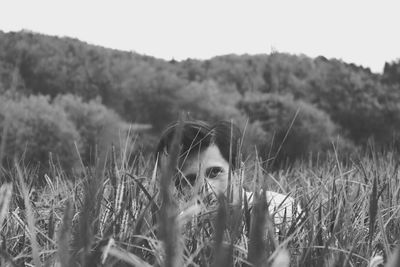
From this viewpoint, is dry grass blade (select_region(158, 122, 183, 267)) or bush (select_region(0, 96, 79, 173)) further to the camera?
bush (select_region(0, 96, 79, 173))

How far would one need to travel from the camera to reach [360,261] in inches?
32.4

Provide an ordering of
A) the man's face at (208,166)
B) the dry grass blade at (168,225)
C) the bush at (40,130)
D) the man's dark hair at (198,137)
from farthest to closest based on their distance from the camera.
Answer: the bush at (40,130)
the man's dark hair at (198,137)
the man's face at (208,166)
the dry grass blade at (168,225)

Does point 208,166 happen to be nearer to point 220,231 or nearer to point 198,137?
point 198,137

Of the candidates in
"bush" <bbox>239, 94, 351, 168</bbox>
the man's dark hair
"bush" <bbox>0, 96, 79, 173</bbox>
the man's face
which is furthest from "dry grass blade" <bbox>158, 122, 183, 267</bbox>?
"bush" <bbox>239, 94, 351, 168</bbox>

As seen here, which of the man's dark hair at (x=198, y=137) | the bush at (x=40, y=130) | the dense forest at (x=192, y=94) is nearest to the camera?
the man's dark hair at (x=198, y=137)

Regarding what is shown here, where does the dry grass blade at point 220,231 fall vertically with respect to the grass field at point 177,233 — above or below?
above

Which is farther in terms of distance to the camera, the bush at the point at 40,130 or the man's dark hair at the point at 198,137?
the bush at the point at 40,130

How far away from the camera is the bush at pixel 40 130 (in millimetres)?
9625

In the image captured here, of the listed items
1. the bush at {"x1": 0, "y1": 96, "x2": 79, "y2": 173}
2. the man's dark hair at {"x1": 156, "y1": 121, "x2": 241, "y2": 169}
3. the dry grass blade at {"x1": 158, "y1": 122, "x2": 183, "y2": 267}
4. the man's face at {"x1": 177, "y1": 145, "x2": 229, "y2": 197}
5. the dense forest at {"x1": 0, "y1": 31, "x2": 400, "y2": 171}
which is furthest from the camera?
the dense forest at {"x1": 0, "y1": 31, "x2": 400, "y2": 171}

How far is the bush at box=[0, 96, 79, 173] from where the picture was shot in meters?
9.62

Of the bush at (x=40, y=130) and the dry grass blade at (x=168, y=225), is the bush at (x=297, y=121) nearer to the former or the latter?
the bush at (x=40, y=130)

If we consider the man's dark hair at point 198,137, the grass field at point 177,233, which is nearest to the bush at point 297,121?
the man's dark hair at point 198,137

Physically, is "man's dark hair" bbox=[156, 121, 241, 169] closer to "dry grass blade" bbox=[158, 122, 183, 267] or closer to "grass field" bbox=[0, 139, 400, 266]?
"grass field" bbox=[0, 139, 400, 266]

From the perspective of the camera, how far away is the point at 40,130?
10.6 metres
